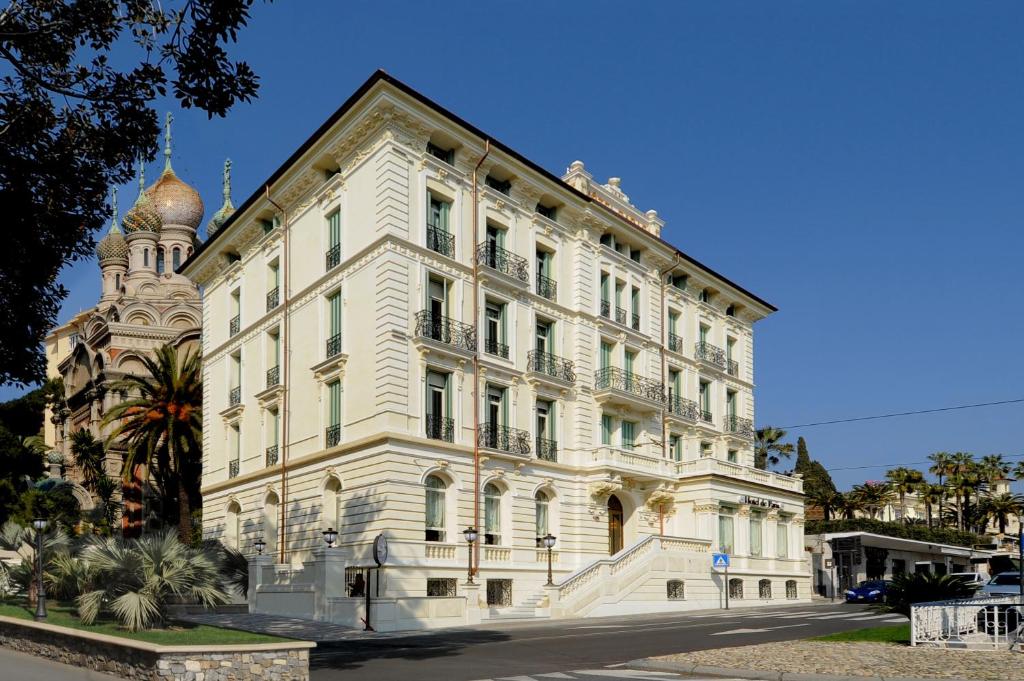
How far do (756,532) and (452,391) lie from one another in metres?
20.0

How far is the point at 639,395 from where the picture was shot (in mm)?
42656

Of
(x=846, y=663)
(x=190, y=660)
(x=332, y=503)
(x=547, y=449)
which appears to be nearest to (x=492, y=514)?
(x=547, y=449)

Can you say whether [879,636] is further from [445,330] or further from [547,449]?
[547,449]

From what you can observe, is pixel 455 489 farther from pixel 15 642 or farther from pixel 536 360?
pixel 15 642

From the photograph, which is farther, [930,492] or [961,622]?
[930,492]

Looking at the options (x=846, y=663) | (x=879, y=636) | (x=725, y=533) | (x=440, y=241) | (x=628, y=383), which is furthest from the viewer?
(x=725, y=533)

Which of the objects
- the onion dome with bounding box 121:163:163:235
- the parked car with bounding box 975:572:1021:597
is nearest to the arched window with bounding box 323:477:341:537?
the parked car with bounding box 975:572:1021:597

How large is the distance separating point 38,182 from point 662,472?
1181 inches

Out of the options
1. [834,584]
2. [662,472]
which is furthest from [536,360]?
[834,584]

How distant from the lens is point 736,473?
45594mm

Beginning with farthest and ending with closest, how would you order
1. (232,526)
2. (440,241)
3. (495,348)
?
1. (232,526)
2. (495,348)
3. (440,241)

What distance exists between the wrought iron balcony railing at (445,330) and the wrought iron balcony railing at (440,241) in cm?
232

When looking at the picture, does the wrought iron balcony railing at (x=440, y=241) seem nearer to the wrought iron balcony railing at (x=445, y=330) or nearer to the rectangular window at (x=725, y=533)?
the wrought iron balcony railing at (x=445, y=330)

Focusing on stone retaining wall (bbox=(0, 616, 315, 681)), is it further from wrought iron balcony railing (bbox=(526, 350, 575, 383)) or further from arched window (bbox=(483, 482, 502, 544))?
wrought iron balcony railing (bbox=(526, 350, 575, 383))
